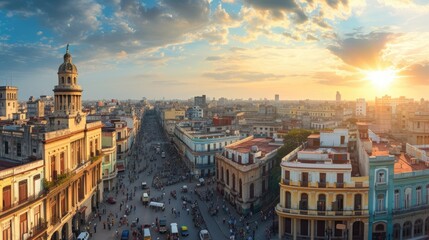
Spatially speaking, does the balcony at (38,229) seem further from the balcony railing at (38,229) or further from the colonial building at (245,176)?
the colonial building at (245,176)

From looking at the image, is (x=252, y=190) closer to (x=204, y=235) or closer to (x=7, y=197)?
(x=204, y=235)

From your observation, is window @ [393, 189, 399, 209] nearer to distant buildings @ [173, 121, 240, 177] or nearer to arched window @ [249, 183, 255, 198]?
arched window @ [249, 183, 255, 198]

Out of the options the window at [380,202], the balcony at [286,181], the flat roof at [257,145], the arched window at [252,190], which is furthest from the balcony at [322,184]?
the flat roof at [257,145]

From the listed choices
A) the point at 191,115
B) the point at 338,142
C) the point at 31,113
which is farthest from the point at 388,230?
the point at 191,115

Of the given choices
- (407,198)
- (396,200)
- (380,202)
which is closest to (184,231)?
(380,202)

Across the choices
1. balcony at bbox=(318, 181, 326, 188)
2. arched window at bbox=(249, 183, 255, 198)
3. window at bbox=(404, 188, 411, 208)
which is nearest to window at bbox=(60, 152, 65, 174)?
arched window at bbox=(249, 183, 255, 198)
